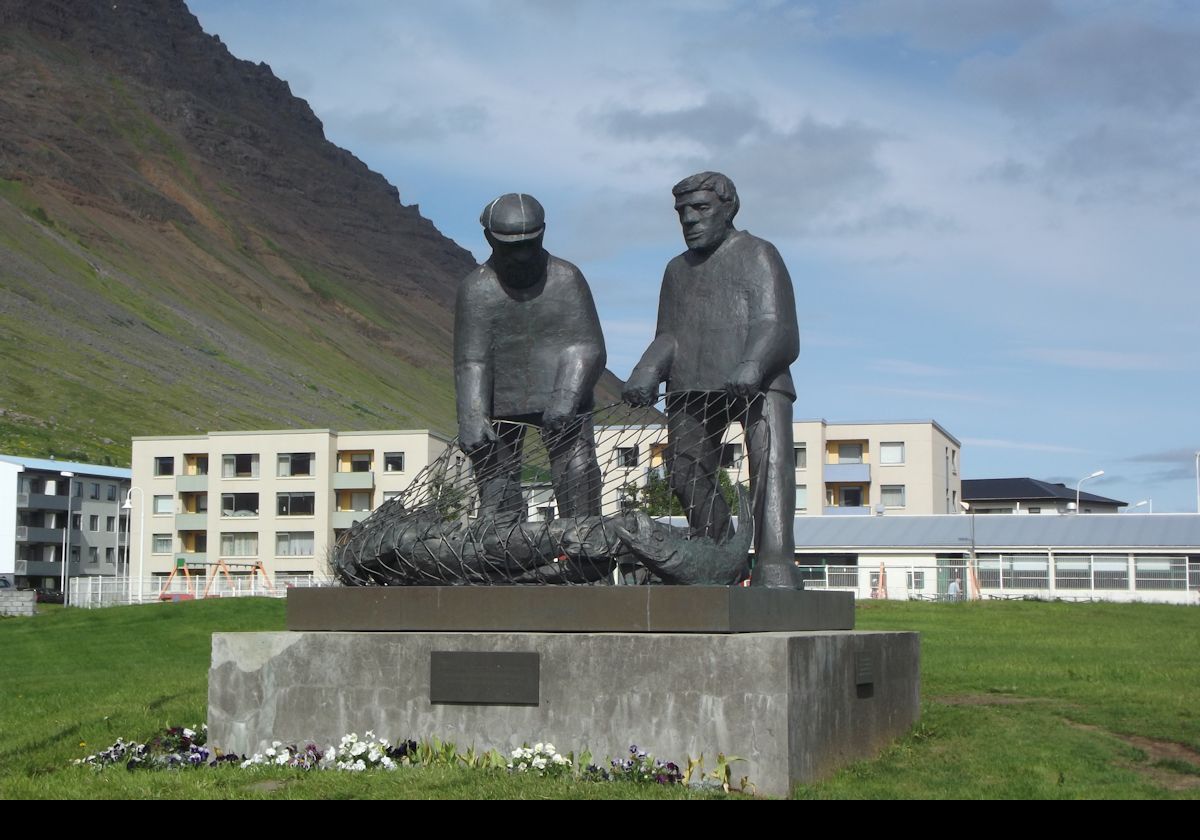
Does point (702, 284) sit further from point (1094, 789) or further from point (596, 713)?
point (1094, 789)

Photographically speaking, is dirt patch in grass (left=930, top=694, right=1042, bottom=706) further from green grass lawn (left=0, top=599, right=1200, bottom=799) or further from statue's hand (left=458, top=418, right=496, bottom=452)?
statue's hand (left=458, top=418, right=496, bottom=452)

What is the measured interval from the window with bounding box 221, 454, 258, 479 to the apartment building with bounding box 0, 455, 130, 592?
321 inches

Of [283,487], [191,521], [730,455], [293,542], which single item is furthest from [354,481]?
[730,455]

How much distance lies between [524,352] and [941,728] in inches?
160

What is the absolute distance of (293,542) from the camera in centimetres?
7875

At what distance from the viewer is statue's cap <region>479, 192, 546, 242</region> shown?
34.8ft

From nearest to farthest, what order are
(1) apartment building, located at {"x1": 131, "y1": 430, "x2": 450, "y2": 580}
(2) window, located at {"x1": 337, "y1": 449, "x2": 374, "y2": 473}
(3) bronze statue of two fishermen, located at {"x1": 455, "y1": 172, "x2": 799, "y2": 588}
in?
1. (3) bronze statue of two fishermen, located at {"x1": 455, "y1": 172, "x2": 799, "y2": 588}
2. (1) apartment building, located at {"x1": 131, "y1": 430, "x2": 450, "y2": 580}
3. (2) window, located at {"x1": 337, "y1": 449, "x2": 374, "y2": 473}

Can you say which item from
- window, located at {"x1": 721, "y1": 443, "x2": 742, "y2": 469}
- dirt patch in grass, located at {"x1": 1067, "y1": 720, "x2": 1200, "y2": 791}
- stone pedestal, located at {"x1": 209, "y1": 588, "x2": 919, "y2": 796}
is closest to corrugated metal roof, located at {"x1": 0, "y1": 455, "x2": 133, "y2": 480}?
window, located at {"x1": 721, "y1": 443, "x2": 742, "y2": 469}

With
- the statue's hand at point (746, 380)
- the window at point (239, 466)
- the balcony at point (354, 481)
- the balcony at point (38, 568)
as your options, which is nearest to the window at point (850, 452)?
the balcony at point (354, 481)

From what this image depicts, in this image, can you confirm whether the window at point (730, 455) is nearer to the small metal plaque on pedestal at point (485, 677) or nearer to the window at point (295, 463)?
the small metal plaque on pedestal at point (485, 677)

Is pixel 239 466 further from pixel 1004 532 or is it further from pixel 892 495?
pixel 1004 532

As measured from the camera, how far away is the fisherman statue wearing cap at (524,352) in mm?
10594

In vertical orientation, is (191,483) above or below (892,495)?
above
